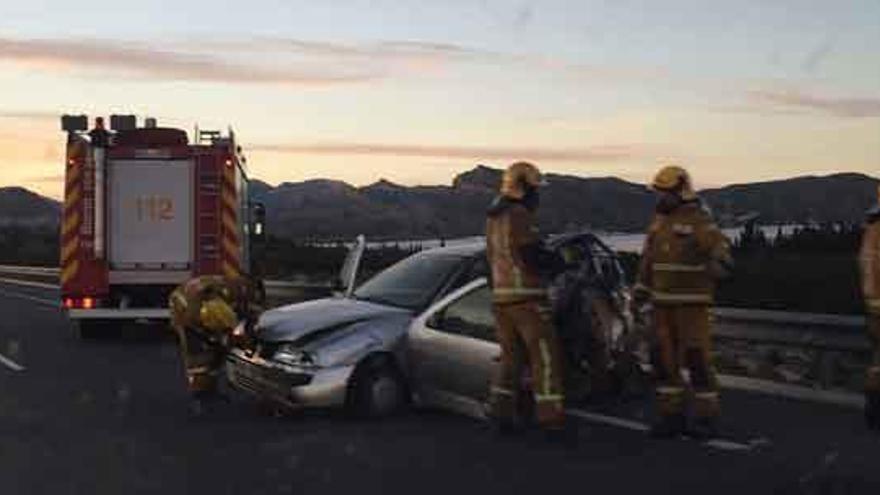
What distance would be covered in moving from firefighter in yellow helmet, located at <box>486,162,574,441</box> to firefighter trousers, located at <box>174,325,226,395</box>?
251 centimetres

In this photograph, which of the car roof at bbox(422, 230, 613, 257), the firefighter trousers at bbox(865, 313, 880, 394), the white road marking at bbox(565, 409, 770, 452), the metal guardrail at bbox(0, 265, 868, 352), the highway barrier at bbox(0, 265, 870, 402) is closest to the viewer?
the white road marking at bbox(565, 409, 770, 452)

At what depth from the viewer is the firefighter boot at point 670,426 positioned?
8.81 metres

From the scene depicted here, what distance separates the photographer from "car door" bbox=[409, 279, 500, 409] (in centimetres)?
952

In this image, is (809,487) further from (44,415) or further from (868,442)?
(44,415)

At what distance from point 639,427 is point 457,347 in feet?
4.73

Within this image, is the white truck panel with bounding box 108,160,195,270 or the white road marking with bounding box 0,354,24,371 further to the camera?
the white truck panel with bounding box 108,160,195,270

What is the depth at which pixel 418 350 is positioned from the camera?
9.73 metres

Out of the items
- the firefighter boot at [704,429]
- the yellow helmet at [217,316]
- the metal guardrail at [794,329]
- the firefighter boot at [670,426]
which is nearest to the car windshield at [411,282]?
the yellow helmet at [217,316]

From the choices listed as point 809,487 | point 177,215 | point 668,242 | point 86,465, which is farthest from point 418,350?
point 177,215

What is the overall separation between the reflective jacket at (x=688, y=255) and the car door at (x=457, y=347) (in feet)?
4.54

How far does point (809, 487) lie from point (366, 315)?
3798mm

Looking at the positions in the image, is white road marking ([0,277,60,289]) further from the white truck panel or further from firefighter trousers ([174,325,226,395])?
firefighter trousers ([174,325,226,395])

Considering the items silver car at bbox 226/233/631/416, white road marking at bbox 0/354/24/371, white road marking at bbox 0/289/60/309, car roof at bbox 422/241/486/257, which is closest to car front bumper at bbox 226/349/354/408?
silver car at bbox 226/233/631/416

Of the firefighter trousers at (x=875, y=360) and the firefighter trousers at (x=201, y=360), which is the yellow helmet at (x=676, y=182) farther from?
the firefighter trousers at (x=201, y=360)
